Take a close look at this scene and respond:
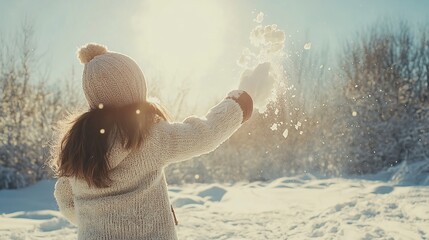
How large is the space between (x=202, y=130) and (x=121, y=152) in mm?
335

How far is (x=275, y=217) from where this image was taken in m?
5.73

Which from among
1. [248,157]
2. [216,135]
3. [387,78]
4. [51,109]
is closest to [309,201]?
[216,135]

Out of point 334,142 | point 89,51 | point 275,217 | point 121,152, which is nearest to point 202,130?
point 121,152

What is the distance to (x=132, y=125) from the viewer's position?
1711 millimetres

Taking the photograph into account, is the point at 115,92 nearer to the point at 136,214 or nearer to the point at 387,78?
the point at 136,214

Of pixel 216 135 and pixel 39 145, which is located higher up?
pixel 39 145

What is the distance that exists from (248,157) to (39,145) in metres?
5.66

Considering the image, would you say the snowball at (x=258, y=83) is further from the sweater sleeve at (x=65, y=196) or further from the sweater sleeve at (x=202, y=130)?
the sweater sleeve at (x=65, y=196)

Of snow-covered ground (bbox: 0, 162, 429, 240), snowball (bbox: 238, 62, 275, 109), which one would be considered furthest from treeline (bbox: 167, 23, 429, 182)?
snowball (bbox: 238, 62, 275, 109)

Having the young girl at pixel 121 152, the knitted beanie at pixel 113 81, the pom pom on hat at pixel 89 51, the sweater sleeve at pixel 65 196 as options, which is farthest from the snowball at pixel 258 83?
the sweater sleeve at pixel 65 196

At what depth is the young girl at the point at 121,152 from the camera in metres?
1.72

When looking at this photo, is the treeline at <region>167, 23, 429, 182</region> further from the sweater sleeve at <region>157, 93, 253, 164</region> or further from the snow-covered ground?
the sweater sleeve at <region>157, 93, 253, 164</region>

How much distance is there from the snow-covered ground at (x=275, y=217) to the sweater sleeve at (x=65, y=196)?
262 centimetres

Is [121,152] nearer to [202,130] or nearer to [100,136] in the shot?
[100,136]
